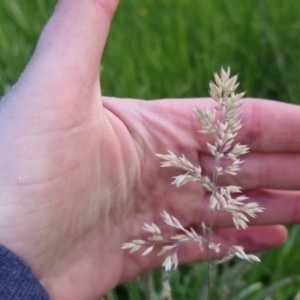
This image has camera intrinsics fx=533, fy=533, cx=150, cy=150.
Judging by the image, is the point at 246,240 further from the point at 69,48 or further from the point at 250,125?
the point at 69,48

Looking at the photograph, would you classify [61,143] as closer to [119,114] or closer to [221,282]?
[119,114]

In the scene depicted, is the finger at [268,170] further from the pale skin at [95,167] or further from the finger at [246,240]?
the finger at [246,240]

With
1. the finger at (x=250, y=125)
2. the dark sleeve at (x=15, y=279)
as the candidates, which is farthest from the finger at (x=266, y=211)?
the dark sleeve at (x=15, y=279)

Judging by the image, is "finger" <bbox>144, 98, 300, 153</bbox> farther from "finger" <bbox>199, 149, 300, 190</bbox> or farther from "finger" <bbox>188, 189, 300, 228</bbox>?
"finger" <bbox>188, 189, 300, 228</bbox>

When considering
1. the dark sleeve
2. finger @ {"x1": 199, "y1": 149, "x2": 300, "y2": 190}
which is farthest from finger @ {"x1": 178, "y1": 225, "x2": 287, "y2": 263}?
the dark sleeve

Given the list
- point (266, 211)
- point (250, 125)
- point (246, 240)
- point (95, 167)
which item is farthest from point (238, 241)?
point (95, 167)

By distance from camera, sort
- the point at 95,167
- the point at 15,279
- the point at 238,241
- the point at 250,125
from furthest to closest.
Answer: the point at 238,241 → the point at 250,125 → the point at 95,167 → the point at 15,279
